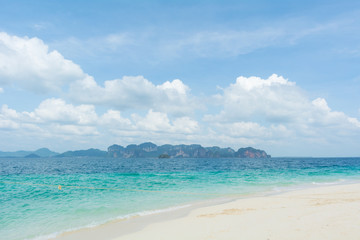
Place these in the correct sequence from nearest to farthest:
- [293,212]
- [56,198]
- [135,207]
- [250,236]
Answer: [250,236] < [293,212] < [135,207] < [56,198]

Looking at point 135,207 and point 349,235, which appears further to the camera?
point 135,207

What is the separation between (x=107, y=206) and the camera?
54.6ft

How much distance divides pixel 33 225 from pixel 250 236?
11.0m

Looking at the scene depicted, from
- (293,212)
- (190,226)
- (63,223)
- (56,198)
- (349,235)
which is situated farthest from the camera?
(56,198)

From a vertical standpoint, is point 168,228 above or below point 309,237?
below

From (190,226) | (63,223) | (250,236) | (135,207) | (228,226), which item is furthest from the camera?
(135,207)

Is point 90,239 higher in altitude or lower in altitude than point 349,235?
lower

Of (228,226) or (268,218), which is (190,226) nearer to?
(228,226)

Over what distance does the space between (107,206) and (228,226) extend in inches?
388

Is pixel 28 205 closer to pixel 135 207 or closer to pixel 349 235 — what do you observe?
pixel 135 207

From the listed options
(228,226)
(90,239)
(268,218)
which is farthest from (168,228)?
(268,218)

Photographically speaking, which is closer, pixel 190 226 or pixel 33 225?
pixel 190 226

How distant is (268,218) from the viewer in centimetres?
1089

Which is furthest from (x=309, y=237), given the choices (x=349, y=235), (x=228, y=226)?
(x=228, y=226)
